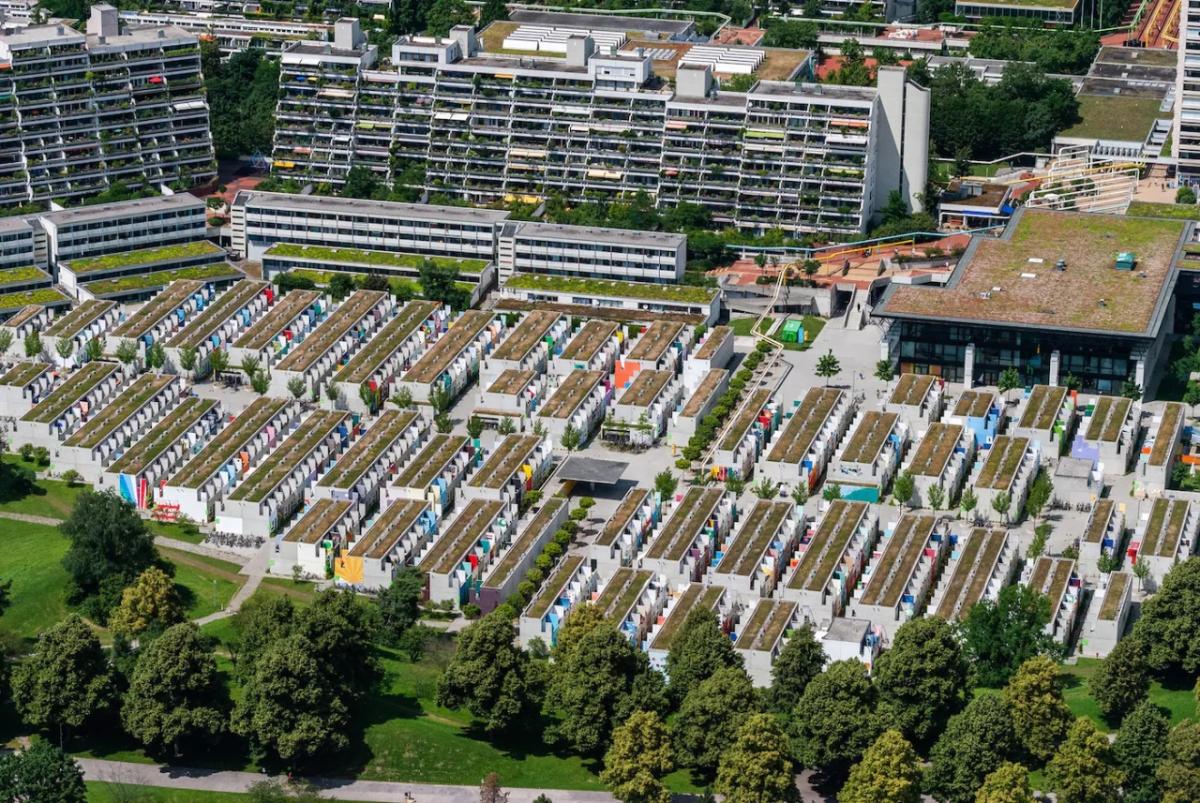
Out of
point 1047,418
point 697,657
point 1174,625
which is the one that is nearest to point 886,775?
point 697,657

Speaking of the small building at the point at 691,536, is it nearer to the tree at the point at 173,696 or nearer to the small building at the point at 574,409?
the small building at the point at 574,409

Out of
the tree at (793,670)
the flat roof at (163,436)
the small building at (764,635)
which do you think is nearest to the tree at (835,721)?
the tree at (793,670)

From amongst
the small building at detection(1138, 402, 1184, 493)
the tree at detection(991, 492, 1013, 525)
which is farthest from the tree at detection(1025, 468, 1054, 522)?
the small building at detection(1138, 402, 1184, 493)

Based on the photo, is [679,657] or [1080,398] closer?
[679,657]

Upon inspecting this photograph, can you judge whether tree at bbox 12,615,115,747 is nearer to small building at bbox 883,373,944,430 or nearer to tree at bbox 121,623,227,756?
tree at bbox 121,623,227,756

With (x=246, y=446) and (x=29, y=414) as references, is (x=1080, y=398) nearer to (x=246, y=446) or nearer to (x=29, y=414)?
(x=246, y=446)

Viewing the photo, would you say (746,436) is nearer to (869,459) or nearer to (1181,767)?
(869,459)

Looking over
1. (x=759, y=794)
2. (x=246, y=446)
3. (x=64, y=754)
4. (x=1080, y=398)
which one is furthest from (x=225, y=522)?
(x=1080, y=398)

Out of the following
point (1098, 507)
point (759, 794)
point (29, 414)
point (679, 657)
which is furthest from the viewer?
point (29, 414)
